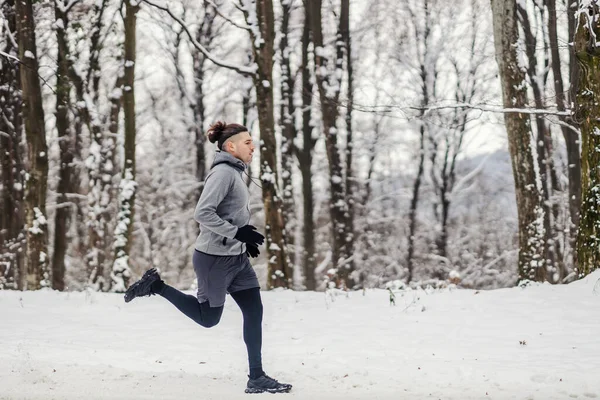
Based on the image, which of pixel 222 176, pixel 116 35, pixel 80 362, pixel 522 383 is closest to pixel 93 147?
pixel 116 35

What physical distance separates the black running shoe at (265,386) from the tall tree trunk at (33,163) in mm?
9830

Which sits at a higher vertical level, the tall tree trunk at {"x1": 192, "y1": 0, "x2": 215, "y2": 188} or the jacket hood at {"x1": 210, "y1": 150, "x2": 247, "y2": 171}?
the tall tree trunk at {"x1": 192, "y1": 0, "x2": 215, "y2": 188}

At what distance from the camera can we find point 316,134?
2147 centimetres

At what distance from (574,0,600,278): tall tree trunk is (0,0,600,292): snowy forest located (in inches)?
1.1

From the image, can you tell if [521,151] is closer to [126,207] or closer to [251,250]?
[126,207]

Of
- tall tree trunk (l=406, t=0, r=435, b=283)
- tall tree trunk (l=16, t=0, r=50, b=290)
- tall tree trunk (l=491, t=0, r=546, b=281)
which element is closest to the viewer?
tall tree trunk (l=491, t=0, r=546, b=281)

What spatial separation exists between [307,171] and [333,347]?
13513 mm

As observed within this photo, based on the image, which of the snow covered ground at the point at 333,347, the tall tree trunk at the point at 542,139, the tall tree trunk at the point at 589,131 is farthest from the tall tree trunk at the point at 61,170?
the tall tree trunk at the point at 589,131

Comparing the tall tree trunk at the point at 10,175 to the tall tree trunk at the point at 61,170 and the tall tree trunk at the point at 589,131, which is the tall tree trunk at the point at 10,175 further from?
the tall tree trunk at the point at 589,131

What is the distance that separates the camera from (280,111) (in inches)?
814

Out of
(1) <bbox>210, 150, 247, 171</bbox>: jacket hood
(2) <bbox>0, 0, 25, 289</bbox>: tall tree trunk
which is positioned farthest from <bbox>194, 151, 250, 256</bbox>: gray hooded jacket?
(2) <bbox>0, 0, 25, 289</bbox>: tall tree trunk

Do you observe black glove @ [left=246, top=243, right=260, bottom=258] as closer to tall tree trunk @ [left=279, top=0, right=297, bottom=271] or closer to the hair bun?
the hair bun

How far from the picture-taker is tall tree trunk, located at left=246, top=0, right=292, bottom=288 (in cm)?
1234

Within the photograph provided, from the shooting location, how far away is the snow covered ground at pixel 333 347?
5.09 metres
